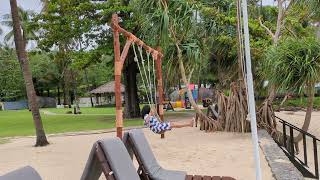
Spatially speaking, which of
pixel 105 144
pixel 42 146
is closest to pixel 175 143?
pixel 42 146

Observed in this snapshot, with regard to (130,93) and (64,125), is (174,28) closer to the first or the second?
(64,125)

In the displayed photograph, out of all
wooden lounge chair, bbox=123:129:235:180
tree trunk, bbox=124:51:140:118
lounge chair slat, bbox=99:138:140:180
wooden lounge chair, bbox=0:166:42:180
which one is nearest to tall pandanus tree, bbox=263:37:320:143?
wooden lounge chair, bbox=123:129:235:180

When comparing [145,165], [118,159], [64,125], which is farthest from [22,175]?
[64,125]

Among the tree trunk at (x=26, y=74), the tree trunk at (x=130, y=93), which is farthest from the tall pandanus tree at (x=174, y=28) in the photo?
the tree trunk at (x=130, y=93)

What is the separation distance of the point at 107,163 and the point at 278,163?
154 inches

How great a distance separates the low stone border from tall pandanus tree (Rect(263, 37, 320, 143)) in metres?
1.82

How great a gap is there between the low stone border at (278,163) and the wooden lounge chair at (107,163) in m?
2.63

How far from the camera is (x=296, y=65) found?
1144 centimetres

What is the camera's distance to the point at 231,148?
10266 mm

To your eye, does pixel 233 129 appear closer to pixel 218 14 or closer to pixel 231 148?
pixel 231 148

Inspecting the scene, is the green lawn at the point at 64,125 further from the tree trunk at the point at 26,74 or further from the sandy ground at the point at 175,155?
the tree trunk at the point at 26,74

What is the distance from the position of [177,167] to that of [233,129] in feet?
19.1

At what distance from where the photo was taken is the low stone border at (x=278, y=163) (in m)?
6.38

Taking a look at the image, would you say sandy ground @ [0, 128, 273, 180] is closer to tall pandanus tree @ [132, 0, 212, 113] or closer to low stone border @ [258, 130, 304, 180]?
low stone border @ [258, 130, 304, 180]
